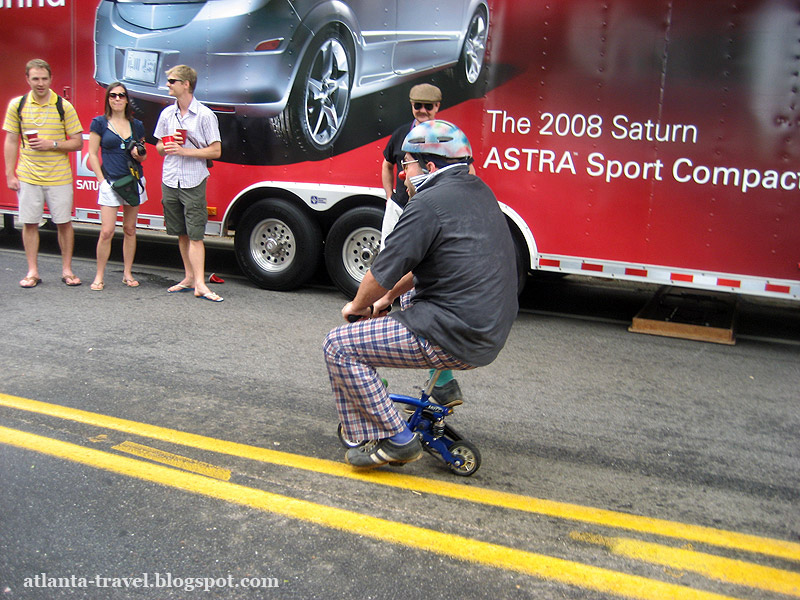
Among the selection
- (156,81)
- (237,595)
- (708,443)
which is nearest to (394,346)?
(237,595)

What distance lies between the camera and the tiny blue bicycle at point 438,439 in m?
3.72

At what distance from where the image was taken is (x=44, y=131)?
7.33m

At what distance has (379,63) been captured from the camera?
7258 mm

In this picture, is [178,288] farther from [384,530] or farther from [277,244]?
[384,530]

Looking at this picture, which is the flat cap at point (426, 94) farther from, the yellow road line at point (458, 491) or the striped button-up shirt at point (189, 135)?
the yellow road line at point (458, 491)

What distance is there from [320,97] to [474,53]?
1.60m

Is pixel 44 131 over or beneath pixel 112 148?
over

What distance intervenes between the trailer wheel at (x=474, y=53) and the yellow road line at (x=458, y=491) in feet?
14.2

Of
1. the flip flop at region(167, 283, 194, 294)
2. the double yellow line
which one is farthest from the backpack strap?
the double yellow line

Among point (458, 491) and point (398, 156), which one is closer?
point (458, 491)

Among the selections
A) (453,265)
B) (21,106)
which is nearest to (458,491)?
(453,265)

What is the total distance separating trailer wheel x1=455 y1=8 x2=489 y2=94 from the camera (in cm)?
691

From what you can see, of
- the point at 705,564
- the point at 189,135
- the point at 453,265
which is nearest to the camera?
the point at 705,564

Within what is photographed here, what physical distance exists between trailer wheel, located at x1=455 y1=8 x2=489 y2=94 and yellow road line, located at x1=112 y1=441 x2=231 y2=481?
14.9ft
